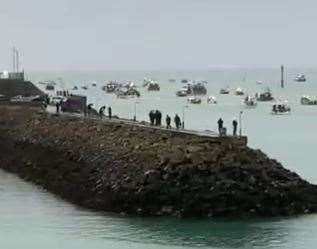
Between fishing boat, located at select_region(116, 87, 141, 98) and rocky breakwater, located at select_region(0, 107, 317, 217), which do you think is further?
fishing boat, located at select_region(116, 87, 141, 98)

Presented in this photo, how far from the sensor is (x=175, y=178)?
42.9 meters

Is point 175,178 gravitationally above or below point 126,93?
above

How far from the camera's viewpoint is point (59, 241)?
38688 mm

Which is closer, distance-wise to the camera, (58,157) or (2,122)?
(58,157)

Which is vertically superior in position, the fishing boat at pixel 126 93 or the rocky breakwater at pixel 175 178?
the rocky breakwater at pixel 175 178

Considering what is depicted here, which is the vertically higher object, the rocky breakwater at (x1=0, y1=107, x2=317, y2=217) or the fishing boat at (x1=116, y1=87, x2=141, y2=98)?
the rocky breakwater at (x1=0, y1=107, x2=317, y2=217)

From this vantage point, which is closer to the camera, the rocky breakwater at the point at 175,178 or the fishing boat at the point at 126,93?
the rocky breakwater at the point at 175,178

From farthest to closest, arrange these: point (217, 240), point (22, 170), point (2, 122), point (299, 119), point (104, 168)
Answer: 1. point (299, 119)
2. point (2, 122)
3. point (22, 170)
4. point (104, 168)
5. point (217, 240)

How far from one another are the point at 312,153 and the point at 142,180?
38.4 meters

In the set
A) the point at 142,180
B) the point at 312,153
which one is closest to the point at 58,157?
the point at 142,180

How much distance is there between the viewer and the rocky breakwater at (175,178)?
41969 millimetres

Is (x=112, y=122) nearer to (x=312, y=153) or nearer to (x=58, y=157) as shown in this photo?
(x=58, y=157)

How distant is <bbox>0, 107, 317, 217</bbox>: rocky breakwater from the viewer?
138ft

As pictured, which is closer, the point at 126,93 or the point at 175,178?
the point at 175,178
